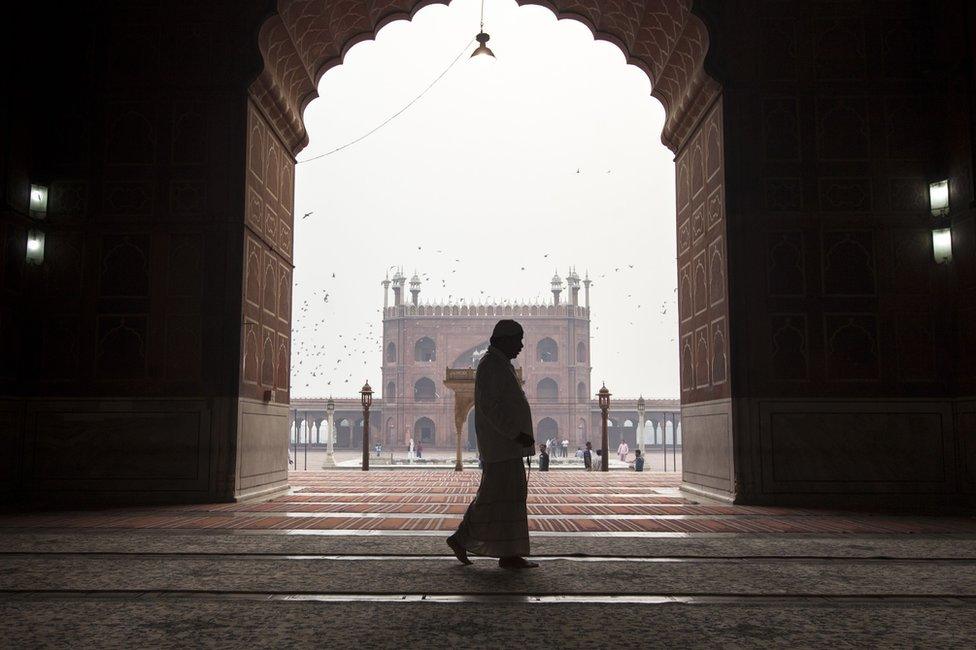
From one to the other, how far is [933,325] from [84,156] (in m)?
7.34

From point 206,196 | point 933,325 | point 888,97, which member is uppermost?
point 888,97

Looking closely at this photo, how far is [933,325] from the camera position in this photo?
671 cm

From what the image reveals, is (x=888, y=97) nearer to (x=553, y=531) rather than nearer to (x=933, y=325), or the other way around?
(x=933, y=325)

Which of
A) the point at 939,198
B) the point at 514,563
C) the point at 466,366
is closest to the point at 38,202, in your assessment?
the point at 514,563

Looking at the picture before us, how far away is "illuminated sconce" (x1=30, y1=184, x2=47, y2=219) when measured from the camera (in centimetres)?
680

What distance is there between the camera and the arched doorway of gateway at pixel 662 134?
7188mm


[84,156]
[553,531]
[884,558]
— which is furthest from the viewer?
[84,156]

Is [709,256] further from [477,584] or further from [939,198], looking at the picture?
[477,584]

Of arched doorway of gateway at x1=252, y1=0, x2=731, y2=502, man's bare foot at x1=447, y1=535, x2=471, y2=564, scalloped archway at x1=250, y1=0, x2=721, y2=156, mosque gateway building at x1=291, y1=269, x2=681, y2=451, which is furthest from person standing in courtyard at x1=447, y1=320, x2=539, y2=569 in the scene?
mosque gateway building at x1=291, y1=269, x2=681, y2=451

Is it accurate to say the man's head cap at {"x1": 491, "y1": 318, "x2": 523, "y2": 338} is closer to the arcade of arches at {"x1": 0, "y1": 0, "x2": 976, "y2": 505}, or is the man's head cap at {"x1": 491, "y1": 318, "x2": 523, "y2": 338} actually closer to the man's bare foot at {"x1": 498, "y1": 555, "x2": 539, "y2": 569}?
the man's bare foot at {"x1": 498, "y1": 555, "x2": 539, "y2": 569}

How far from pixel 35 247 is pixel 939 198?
298 inches

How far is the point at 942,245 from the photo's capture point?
6.69 m

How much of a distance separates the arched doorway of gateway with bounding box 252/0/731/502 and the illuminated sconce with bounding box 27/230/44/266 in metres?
1.70

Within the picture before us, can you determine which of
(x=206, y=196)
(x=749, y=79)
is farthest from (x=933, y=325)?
(x=206, y=196)
